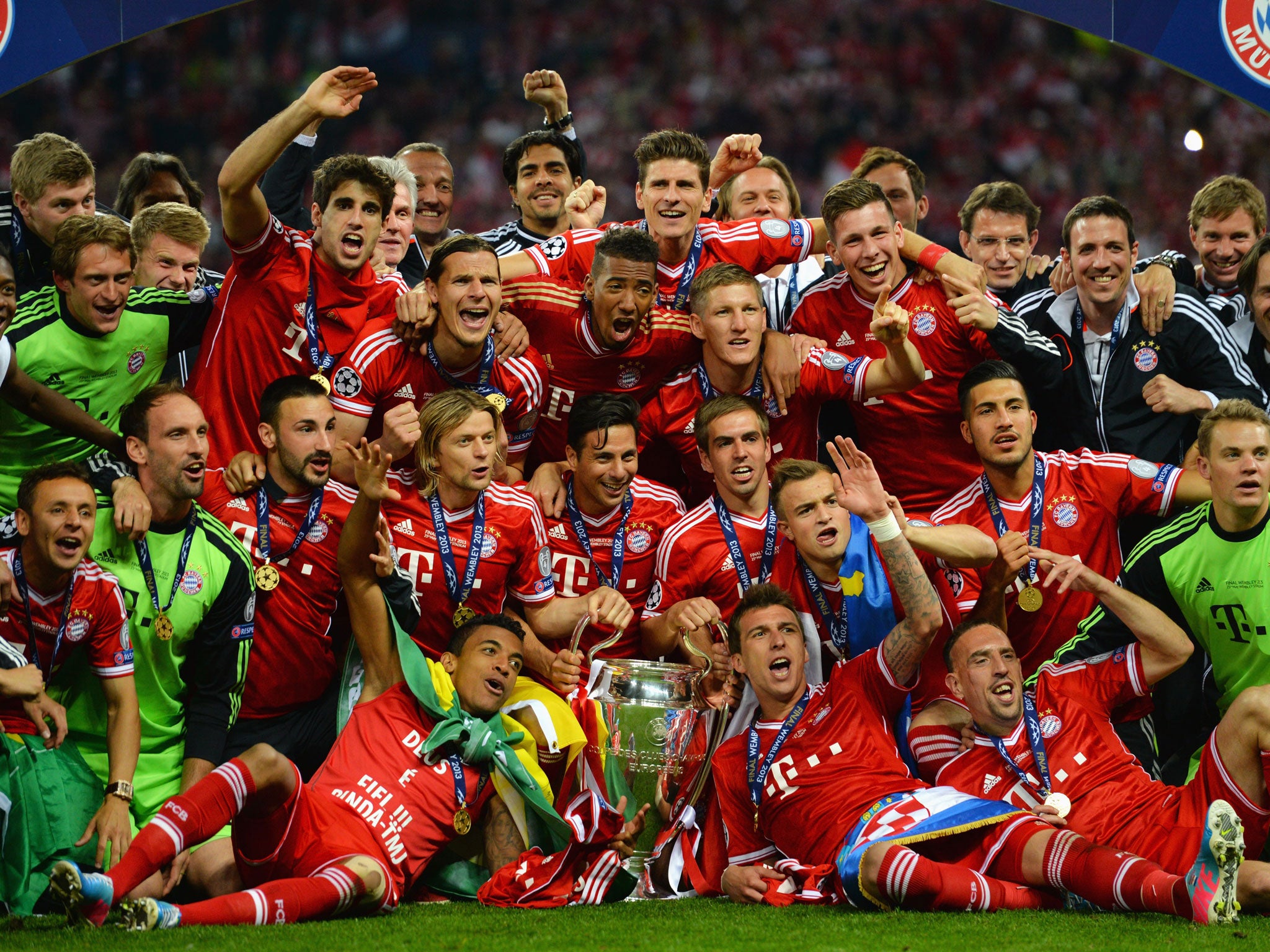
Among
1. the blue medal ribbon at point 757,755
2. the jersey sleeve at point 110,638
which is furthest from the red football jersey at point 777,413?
the jersey sleeve at point 110,638

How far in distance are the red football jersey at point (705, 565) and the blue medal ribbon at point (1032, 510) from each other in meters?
0.69

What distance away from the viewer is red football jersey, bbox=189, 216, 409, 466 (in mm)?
4879

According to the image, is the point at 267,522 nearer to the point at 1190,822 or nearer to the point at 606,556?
the point at 606,556

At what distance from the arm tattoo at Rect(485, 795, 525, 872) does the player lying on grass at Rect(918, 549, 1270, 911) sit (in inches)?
50.6

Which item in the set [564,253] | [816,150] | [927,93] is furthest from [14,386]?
[927,93]

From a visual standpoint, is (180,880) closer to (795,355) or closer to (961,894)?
(961,894)

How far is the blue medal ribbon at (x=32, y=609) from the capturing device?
12.9 feet

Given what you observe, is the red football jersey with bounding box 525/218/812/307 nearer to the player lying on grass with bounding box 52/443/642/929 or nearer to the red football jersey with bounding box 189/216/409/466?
the red football jersey with bounding box 189/216/409/466

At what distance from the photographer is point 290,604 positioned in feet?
14.6

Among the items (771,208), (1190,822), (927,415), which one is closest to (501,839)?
(1190,822)

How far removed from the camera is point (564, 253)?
5273 mm

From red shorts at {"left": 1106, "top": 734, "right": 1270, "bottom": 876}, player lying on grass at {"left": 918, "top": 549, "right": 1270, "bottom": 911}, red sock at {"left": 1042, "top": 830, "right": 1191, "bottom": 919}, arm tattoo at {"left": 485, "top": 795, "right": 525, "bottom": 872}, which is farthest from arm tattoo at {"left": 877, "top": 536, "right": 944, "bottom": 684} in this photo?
arm tattoo at {"left": 485, "top": 795, "right": 525, "bottom": 872}

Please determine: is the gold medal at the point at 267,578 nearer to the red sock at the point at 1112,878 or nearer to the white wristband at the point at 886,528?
the white wristband at the point at 886,528

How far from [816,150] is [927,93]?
4.80 feet
